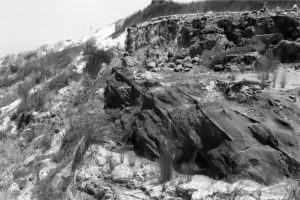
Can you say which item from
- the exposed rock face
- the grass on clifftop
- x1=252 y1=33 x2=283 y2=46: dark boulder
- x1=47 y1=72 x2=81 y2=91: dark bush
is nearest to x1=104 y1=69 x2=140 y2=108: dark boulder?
the exposed rock face

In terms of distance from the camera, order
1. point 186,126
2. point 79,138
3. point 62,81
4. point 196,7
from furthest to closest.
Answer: point 196,7 → point 62,81 → point 79,138 → point 186,126

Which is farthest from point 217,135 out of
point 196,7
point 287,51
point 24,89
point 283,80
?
point 196,7

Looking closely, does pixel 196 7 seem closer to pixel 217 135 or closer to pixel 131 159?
pixel 131 159

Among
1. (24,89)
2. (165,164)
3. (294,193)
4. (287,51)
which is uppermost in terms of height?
(287,51)

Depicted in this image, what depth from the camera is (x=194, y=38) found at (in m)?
8.84

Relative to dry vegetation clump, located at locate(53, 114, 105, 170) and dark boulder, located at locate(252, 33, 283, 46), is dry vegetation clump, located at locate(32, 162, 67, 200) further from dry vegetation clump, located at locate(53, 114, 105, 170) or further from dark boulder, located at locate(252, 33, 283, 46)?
dark boulder, located at locate(252, 33, 283, 46)

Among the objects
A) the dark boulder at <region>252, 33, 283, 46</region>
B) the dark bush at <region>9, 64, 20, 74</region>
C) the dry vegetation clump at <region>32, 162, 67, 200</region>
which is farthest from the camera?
the dark bush at <region>9, 64, 20, 74</region>

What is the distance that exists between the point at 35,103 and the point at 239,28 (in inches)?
226

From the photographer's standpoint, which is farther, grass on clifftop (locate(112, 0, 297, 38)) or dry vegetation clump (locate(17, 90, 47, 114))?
grass on clifftop (locate(112, 0, 297, 38))

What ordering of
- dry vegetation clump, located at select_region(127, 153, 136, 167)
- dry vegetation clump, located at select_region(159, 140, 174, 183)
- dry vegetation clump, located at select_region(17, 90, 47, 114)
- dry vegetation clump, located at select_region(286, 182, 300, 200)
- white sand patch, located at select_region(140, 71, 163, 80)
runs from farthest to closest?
dry vegetation clump, located at select_region(17, 90, 47, 114) < white sand patch, located at select_region(140, 71, 163, 80) < dry vegetation clump, located at select_region(127, 153, 136, 167) < dry vegetation clump, located at select_region(159, 140, 174, 183) < dry vegetation clump, located at select_region(286, 182, 300, 200)

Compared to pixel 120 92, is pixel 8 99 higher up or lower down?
lower down

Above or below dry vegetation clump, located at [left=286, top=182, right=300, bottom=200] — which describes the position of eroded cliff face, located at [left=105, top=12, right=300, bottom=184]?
above

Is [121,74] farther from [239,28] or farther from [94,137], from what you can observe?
[239,28]

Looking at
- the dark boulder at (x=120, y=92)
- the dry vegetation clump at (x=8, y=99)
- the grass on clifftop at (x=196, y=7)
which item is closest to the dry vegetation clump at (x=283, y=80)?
the dark boulder at (x=120, y=92)
